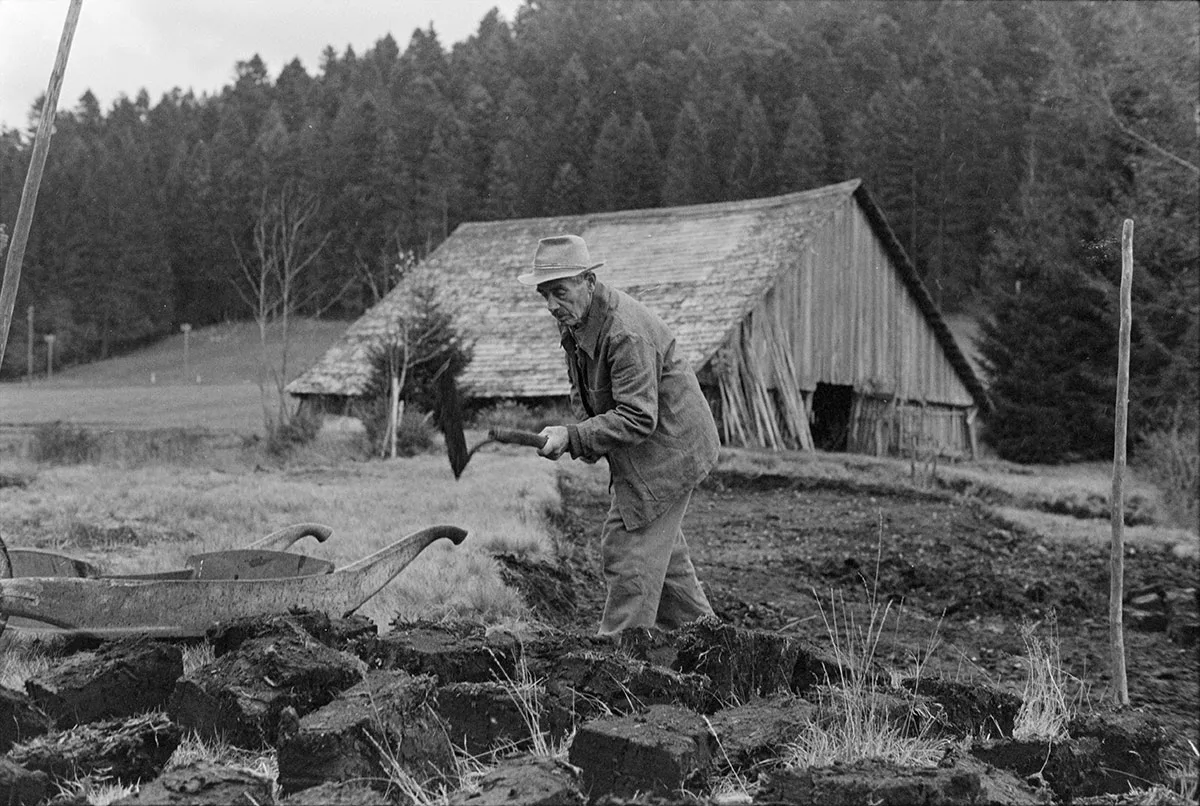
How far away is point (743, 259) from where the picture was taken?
25703 mm

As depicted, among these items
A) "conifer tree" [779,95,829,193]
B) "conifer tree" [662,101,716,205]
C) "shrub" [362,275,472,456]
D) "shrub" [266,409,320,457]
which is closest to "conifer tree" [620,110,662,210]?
"conifer tree" [662,101,716,205]

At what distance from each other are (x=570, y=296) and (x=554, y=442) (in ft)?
2.47

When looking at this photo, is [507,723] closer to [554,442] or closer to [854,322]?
[554,442]

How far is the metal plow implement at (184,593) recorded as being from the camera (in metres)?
4.35

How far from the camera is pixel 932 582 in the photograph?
10273 mm

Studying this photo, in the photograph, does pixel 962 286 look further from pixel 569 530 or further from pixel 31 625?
pixel 31 625

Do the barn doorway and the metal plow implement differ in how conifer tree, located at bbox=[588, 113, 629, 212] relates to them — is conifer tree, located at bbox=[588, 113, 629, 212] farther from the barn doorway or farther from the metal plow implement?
the metal plow implement

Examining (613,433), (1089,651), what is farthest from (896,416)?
(613,433)

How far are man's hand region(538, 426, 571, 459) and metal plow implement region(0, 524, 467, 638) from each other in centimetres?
79

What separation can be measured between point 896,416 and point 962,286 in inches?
1032

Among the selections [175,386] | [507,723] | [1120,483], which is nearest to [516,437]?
[507,723]

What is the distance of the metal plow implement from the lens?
4352mm

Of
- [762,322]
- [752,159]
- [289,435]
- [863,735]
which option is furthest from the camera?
[752,159]

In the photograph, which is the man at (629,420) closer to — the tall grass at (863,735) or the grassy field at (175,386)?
the tall grass at (863,735)
